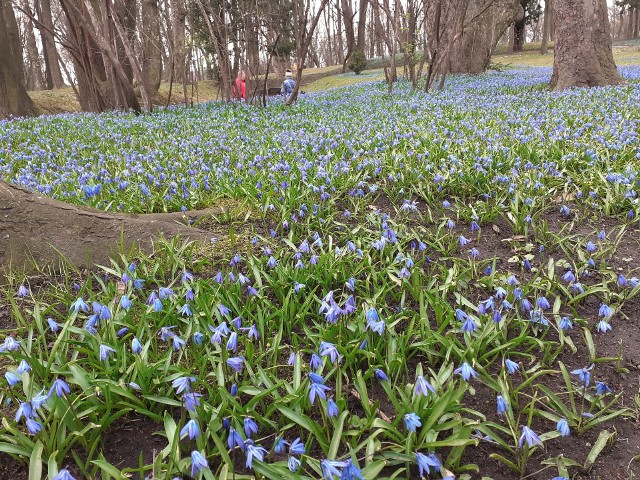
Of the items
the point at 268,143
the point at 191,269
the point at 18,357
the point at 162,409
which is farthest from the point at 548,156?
the point at 18,357

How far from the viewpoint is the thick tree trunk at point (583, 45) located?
33.0 ft

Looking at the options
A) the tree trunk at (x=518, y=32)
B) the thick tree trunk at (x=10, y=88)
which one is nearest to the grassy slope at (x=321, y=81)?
the tree trunk at (x=518, y=32)

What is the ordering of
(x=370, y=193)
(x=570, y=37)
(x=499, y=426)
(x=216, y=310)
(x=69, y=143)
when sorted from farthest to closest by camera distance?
(x=570, y=37) < (x=69, y=143) < (x=370, y=193) < (x=216, y=310) < (x=499, y=426)

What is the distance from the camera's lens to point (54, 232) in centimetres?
319

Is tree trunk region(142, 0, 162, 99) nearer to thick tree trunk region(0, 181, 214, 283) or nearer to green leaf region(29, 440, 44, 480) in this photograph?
thick tree trunk region(0, 181, 214, 283)

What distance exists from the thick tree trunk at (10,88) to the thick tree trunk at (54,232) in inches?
421

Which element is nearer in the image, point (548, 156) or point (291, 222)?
point (291, 222)

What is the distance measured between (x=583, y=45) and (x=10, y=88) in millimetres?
14102

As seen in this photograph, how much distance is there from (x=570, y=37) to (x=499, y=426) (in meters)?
11.1

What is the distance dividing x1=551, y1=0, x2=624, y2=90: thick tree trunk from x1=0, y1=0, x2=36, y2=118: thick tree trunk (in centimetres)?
1312

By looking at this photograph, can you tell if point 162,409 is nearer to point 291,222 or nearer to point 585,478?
point 585,478

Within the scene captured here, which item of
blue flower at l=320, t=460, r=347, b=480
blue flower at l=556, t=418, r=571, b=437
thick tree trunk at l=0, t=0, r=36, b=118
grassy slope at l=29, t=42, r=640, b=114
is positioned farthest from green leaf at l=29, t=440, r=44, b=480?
grassy slope at l=29, t=42, r=640, b=114

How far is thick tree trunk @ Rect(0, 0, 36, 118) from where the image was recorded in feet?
37.0

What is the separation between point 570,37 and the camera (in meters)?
10.2
